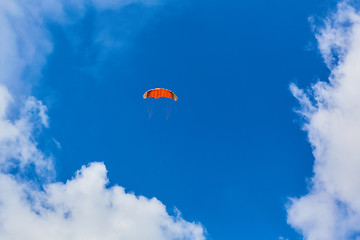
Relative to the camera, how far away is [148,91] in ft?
252

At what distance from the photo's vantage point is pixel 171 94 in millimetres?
76500

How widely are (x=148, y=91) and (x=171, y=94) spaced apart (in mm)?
6226
